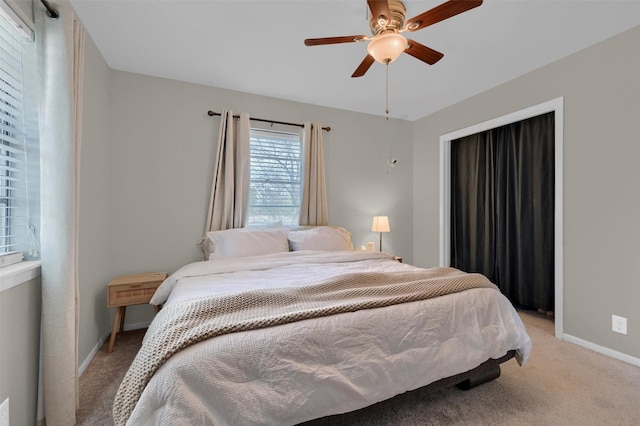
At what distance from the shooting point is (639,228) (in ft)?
6.92

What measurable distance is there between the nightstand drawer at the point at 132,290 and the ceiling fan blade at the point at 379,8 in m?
2.58

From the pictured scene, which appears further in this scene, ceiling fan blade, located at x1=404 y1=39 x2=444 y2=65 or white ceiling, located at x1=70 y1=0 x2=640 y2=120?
white ceiling, located at x1=70 y1=0 x2=640 y2=120

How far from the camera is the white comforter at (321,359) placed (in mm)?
986

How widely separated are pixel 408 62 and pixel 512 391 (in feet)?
8.80

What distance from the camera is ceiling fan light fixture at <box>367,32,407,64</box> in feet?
5.41

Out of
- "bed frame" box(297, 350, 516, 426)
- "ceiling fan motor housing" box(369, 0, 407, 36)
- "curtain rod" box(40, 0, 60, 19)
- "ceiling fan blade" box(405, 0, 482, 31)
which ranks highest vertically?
"ceiling fan motor housing" box(369, 0, 407, 36)

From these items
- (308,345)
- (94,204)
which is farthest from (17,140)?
(308,345)

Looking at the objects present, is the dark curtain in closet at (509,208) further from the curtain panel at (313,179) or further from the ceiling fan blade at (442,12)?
the ceiling fan blade at (442,12)

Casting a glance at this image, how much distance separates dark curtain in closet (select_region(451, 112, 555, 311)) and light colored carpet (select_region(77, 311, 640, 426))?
110 cm

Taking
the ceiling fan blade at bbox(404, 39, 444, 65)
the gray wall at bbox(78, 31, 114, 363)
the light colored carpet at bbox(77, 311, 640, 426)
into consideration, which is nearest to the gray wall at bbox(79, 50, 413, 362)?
the gray wall at bbox(78, 31, 114, 363)

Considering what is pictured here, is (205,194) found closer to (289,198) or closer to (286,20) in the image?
(289,198)

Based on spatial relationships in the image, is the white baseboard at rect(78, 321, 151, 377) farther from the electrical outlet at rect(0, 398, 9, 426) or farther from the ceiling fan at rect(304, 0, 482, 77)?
the ceiling fan at rect(304, 0, 482, 77)

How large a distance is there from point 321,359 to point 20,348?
1.42 m

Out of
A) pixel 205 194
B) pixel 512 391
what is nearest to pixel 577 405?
pixel 512 391
